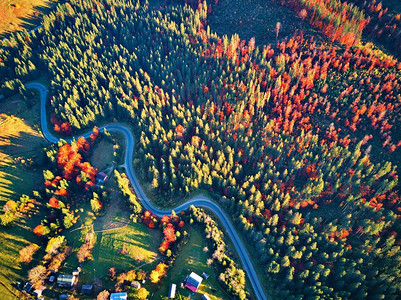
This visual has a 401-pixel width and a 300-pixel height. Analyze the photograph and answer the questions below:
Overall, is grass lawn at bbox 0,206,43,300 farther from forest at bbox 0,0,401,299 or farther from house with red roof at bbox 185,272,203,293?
house with red roof at bbox 185,272,203,293

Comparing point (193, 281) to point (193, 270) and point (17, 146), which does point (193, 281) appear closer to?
point (193, 270)

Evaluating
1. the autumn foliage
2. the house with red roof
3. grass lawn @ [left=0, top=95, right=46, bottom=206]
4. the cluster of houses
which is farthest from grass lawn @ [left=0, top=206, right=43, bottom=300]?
the house with red roof

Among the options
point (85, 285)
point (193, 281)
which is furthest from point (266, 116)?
point (85, 285)

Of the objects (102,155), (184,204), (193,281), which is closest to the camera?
(193,281)

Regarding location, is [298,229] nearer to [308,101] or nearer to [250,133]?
[250,133]

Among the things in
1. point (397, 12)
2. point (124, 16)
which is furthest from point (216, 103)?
point (397, 12)

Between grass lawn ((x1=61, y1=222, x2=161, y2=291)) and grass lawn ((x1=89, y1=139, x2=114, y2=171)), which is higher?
grass lawn ((x1=89, y1=139, x2=114, y2=171))
